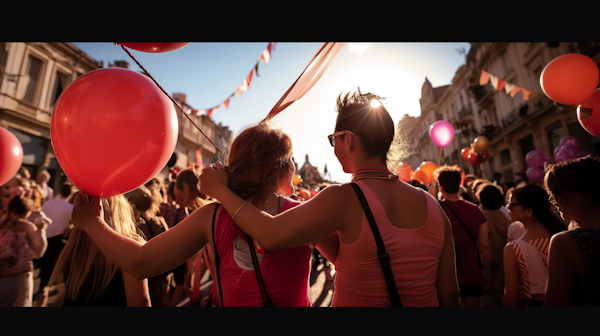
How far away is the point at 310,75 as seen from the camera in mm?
1751

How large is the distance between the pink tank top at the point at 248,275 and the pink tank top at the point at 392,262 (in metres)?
0.23

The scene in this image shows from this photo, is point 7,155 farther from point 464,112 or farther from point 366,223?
point 464,112

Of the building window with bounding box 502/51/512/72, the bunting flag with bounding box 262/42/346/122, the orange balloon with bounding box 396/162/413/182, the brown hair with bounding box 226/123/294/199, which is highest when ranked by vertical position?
the building window with bounding box 502/51/512/72

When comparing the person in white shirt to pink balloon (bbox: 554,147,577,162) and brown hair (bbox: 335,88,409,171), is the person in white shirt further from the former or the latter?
pink balloon (bbox: 554,147,577,162)

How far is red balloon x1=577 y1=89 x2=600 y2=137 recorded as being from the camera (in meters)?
2.99

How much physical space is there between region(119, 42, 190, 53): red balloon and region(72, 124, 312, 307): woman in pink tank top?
0.78 meters

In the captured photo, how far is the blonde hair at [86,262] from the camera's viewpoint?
1.64 meters

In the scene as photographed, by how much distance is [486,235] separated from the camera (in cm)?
303

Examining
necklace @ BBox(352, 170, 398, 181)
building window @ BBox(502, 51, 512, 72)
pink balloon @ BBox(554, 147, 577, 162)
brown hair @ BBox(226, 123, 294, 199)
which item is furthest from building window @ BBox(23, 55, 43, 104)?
building window @ BBox(502, 51, 512, 72)

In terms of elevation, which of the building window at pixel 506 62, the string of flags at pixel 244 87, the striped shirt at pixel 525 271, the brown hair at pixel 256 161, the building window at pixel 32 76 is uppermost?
the building window at pixel 506 62

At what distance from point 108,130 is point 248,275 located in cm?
85

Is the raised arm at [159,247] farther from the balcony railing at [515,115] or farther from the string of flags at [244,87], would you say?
the balcony railing at [515,115]

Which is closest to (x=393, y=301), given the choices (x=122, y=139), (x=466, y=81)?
(x=122, y=139)

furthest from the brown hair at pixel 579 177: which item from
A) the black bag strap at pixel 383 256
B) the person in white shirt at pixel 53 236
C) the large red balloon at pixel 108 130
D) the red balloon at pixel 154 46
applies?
the person in white shirt at pixel 53 236
